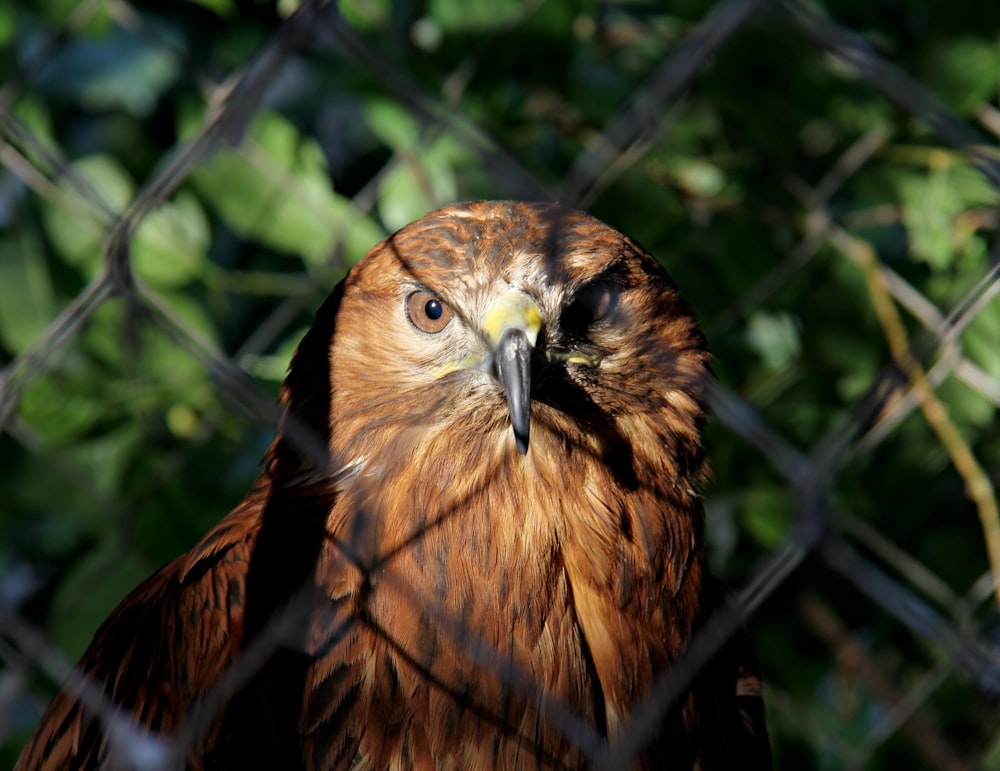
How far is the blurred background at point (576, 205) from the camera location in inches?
63.8

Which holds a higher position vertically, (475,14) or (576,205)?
(475,14)

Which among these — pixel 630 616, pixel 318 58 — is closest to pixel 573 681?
pixel 630 616

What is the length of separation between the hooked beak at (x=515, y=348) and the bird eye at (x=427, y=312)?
0.10 metres

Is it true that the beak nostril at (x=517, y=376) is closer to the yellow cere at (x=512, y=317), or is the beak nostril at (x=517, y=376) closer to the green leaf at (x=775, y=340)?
the yellow cere at (x=512, y=317)

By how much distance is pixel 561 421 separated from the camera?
3.89 ft

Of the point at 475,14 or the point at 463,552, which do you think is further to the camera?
the point at 475,14

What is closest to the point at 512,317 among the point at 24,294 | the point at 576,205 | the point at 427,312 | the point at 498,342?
the point at 498,342

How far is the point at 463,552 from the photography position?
114 centimetres

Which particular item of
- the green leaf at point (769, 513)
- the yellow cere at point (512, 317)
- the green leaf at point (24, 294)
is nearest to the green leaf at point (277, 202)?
the green leaf at point (24, 294)

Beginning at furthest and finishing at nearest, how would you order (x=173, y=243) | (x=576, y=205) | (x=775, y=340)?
(x=775, y=340)
(x=173, y=243)
(x=576, y=205)

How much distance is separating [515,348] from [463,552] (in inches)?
9.2

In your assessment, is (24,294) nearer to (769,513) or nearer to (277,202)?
(277,202)

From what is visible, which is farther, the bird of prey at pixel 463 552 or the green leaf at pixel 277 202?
the green leaf at pixel 277 202

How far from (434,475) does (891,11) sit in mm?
1133
